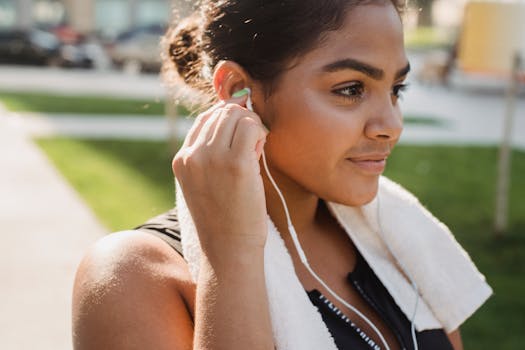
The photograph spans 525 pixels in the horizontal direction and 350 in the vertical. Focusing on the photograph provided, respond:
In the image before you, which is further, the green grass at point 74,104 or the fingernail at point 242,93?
the green grass at point 74,104

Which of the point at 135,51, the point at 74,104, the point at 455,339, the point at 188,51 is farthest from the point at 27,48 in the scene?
the point at 455,339

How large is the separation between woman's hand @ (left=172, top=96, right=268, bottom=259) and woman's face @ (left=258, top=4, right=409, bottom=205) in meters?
0.23

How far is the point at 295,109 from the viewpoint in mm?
1603

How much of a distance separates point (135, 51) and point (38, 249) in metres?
20.4

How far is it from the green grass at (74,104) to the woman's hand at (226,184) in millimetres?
10691

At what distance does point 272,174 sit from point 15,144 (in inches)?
322

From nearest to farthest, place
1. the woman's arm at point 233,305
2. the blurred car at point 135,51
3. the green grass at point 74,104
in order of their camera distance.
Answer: the woman's arm at point 233,305 → the green grass at point 74,104 → the blurred car at point 135,51

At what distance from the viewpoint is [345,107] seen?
1.59 m

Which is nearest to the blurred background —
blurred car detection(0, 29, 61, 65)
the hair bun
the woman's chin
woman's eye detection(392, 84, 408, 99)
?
the hair bun

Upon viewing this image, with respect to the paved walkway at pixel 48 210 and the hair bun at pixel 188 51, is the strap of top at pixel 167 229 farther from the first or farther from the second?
the paved walkway at pixel 48 210

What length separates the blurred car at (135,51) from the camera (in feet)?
80.7

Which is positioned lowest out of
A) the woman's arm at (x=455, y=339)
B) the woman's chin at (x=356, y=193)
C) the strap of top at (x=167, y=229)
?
the woman's arm at (x=455, y=339)

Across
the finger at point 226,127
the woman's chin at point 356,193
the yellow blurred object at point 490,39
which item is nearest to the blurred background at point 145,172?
the yellow blurred object at point 490,39

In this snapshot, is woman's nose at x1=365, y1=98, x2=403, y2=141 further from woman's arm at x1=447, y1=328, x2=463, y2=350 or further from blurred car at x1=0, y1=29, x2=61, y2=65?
blurred car at x1=0, y1=29, x2=61, y2=65
